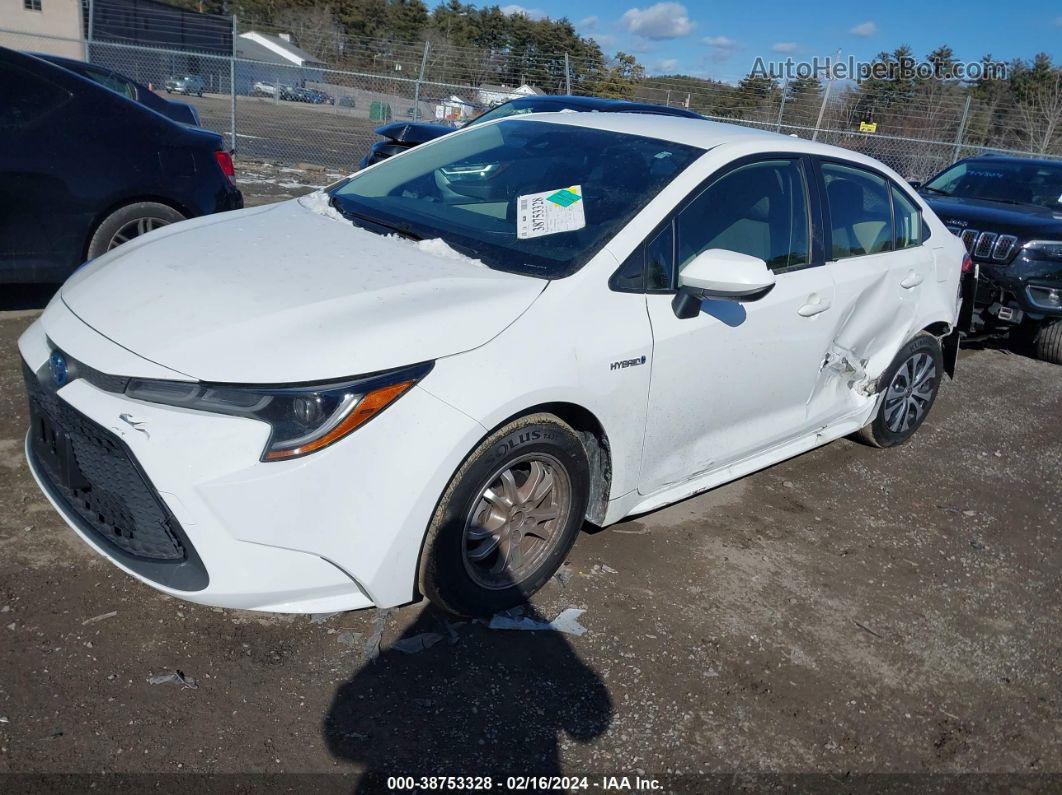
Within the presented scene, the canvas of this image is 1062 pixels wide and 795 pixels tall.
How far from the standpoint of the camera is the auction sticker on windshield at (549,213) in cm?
323

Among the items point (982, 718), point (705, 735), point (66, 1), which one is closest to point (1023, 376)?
point (982, 718)

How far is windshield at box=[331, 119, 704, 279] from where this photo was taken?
3.16 meters

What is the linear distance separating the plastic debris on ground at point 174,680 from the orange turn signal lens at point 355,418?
79 cm

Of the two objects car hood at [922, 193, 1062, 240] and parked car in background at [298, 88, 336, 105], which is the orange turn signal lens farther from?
parked car in background at [298, 88, 336, 105]

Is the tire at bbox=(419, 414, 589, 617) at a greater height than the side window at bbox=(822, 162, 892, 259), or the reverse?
the side window at bbox=(822, 162, 892, 259)

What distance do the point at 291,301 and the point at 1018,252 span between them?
260 inches

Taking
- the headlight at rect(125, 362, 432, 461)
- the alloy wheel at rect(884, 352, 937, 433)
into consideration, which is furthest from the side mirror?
the alloy wheel at rect(884, 352, 937, 433)

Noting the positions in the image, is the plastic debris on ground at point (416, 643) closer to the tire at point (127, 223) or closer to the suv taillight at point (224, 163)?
the tire at point (127, 223)

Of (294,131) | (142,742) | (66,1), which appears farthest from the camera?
(66,1)

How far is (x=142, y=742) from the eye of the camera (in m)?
2.33

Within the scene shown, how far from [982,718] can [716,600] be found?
3.21 ft

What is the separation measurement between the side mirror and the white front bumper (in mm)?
1075

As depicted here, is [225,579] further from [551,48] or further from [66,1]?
[66,1]

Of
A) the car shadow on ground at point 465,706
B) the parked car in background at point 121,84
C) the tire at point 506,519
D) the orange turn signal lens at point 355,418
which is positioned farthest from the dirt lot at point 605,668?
the parked car in background at point 121,84
